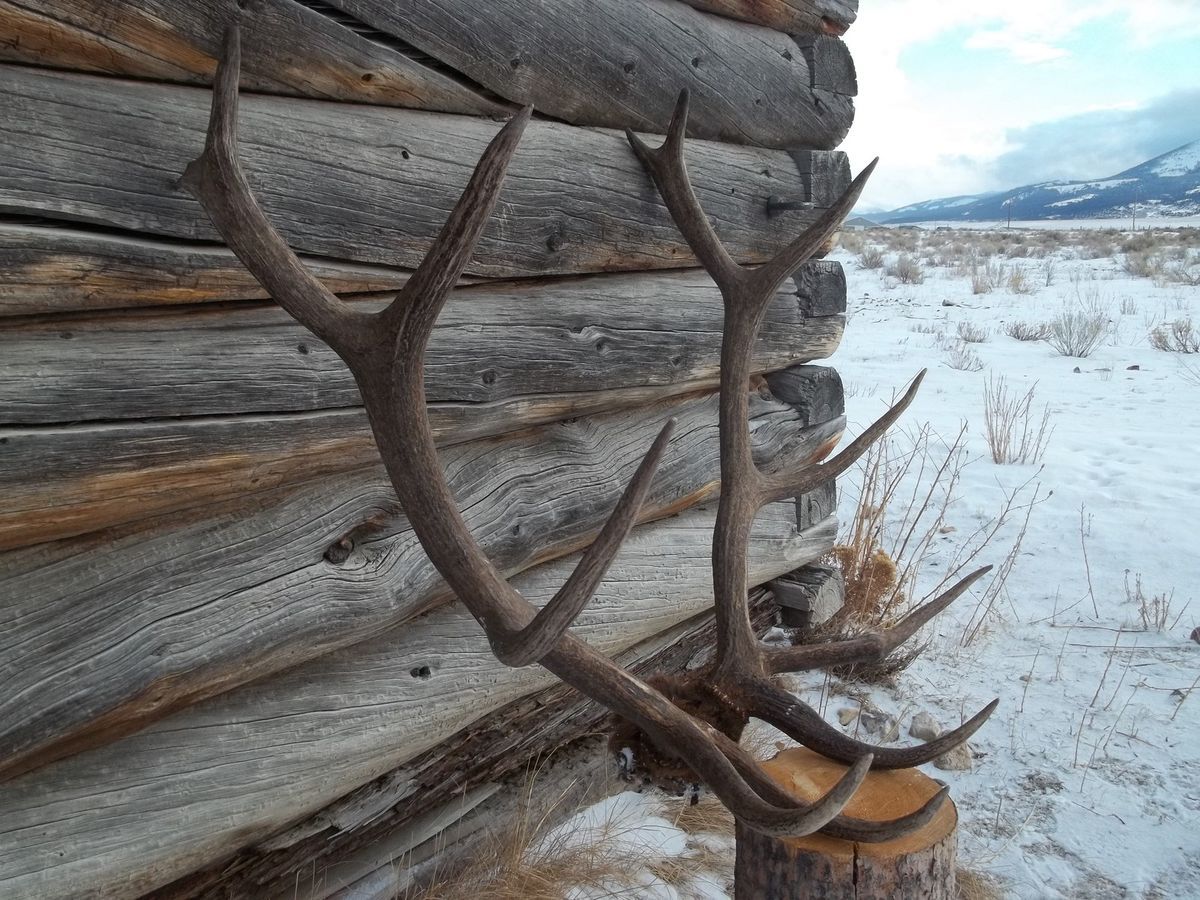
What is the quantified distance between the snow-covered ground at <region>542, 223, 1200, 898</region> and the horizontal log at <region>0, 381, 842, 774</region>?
92cm

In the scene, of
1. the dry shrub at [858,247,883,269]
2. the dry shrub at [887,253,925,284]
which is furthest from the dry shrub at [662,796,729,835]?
the dry shrub at [858,247,883,269]

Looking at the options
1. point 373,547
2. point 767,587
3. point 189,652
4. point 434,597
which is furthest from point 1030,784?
point 189,652

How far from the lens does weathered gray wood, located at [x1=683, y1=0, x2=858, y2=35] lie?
2.35 m

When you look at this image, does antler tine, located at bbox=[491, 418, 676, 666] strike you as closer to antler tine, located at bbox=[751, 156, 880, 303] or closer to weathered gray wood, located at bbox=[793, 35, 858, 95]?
antler tine, located at bbox=[751, 156, 880, 303]

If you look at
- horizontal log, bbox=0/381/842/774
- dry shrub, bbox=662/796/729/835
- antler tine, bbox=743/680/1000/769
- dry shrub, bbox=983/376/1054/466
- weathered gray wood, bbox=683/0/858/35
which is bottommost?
dry shrub, bbox=662/796/729/835

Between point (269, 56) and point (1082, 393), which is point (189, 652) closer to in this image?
point (269, 56)

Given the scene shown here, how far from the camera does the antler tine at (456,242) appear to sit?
3.19 feet

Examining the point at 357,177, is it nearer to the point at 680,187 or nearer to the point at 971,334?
the point at 680,187

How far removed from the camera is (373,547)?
5.70 ft

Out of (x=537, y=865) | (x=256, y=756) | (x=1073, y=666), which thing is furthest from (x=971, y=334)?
(x=256, y=756)

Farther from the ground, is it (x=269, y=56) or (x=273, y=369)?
(x=269, y=56)

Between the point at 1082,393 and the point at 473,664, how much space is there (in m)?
6.19

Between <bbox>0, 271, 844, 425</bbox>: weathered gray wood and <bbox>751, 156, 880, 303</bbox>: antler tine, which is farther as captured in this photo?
<bbox>751, 156, 880, 303</bbox>: antler tine

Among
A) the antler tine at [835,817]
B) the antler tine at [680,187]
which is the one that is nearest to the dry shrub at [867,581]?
the antler tine at [680,187]
